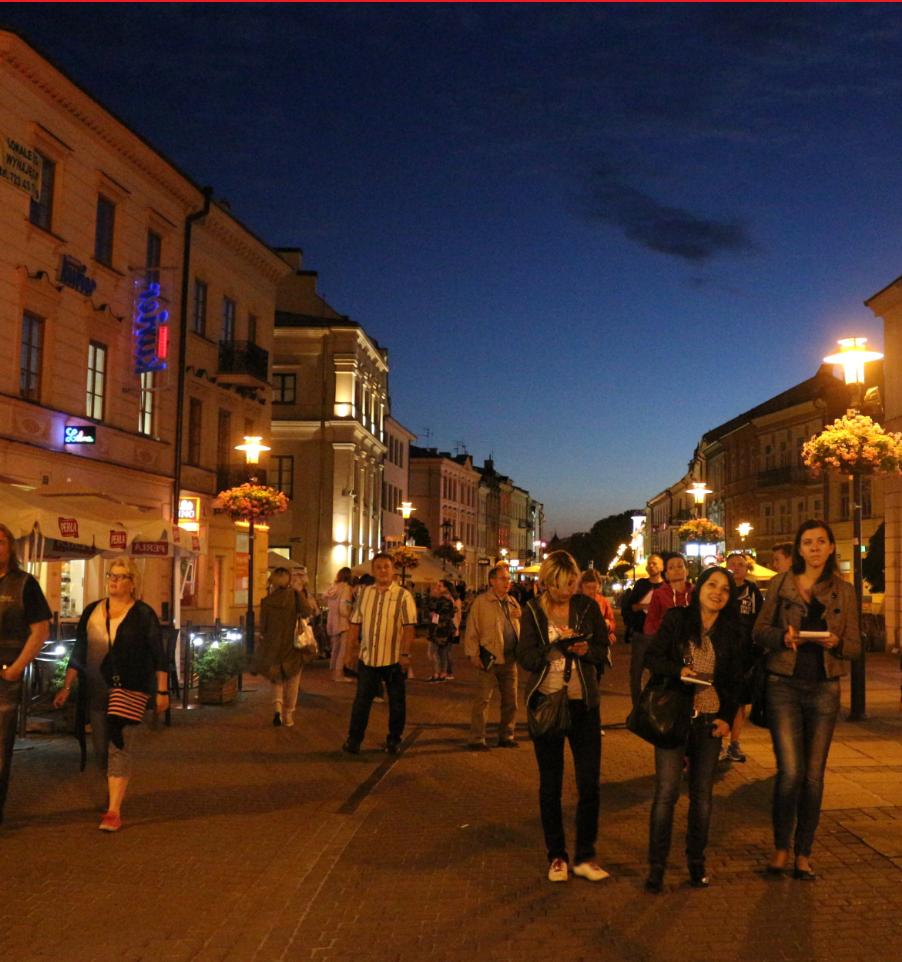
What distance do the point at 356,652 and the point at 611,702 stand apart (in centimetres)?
591

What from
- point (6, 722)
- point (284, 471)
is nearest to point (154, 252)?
point (6, 722)

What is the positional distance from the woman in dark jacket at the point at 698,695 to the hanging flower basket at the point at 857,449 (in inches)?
367

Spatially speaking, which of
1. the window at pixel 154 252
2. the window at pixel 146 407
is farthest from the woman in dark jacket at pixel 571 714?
the window at pixel 154 252

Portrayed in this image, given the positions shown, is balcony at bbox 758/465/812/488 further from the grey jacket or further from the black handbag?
the black handbag

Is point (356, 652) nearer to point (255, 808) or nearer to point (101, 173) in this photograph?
point (255, 808)

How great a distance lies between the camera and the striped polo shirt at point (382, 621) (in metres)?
11.3

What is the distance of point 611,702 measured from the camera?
16.5 metres

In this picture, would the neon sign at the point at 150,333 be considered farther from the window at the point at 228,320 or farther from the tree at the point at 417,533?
the tree at the point at 417,533

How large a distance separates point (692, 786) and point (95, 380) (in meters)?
20.7

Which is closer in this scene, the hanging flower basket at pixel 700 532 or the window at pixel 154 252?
the window at pixel 154 252

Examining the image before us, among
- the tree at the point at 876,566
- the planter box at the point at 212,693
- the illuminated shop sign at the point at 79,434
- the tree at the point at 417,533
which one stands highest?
the tree at the point at 417,533

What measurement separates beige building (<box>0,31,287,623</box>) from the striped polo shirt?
14.4ft

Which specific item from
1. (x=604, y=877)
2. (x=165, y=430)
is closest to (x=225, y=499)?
(x=165, y=430)

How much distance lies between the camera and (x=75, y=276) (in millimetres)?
23109
